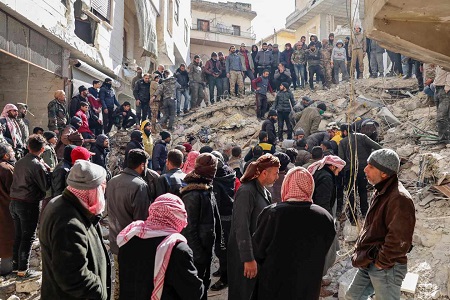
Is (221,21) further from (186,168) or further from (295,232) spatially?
(295,232)

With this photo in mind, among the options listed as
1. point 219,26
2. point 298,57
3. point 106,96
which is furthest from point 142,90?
point 219,26

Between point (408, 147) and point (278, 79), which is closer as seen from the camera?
point (408, 147)

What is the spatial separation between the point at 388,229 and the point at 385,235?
0.09 meters

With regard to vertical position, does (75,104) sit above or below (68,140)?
above

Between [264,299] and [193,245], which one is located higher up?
[193,245]

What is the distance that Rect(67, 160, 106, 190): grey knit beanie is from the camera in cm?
238

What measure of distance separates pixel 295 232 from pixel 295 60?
1152 centimetres

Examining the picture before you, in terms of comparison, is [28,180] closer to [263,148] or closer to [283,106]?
[263,148]

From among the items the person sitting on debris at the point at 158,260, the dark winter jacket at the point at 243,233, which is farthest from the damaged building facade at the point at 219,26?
the person sitting on debris at the point at 158,260

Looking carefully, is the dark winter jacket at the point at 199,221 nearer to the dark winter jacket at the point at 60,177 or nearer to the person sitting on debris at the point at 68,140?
the dark winter jacket at the point at 60,177

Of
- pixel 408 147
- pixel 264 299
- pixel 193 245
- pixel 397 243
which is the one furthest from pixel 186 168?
pixel 408 147

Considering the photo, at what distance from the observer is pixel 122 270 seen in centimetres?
239

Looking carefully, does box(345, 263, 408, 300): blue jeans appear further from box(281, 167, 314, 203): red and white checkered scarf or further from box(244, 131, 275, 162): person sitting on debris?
box(244, 131, 275, 162): person sitting on debris

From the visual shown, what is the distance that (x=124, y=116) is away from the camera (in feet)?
35.2
